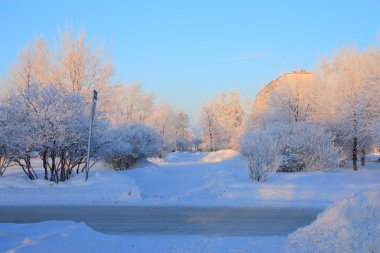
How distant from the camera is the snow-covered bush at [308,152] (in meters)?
23.5

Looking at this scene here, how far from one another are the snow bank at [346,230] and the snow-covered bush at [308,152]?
16.2 m

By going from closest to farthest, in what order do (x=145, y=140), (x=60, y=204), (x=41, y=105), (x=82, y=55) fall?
(x=60, y=204) → (x=41, y=105) → (x=82, y=55) → (x=145, y=140)

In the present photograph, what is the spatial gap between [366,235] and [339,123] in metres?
26.7

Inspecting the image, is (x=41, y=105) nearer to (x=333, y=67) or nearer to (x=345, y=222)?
(x=345, y=222)

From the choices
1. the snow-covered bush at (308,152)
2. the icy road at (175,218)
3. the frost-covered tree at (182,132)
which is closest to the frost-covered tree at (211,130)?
the frost-covered tree at (182,132)

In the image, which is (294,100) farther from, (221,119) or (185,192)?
(221,119)

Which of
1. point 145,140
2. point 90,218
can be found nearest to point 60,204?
point 90,218

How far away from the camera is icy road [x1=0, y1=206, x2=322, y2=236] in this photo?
8.70 meters

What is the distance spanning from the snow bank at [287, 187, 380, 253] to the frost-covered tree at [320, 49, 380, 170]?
20.4 meters

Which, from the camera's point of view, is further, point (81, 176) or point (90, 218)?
point (81, 176)

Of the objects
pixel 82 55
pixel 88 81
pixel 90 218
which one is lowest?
pixel 90 218

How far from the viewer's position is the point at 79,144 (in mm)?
17766

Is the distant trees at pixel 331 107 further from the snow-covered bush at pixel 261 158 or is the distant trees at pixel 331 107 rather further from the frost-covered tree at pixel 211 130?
the frost-covered tree at pixel 211 130

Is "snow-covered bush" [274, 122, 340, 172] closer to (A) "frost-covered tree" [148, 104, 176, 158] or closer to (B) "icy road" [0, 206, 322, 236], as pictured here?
(B) "icy road" [0, 206, 322, 236]
